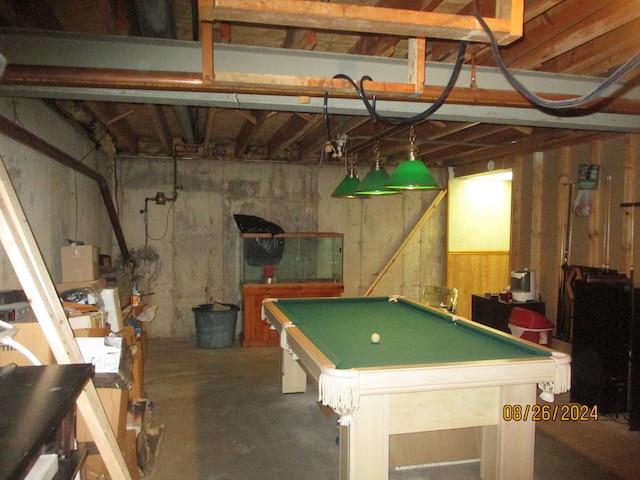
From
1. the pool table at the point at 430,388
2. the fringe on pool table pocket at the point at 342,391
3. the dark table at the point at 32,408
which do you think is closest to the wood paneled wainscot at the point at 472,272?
the pool table at the point at 430,388

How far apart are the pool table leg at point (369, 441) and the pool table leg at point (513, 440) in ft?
2.13

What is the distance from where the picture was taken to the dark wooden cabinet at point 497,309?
477 centimetres

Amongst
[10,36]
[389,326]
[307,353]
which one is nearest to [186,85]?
[10,36]

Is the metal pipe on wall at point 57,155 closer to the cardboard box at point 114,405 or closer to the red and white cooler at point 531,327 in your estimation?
the cardboard box at point 114,405

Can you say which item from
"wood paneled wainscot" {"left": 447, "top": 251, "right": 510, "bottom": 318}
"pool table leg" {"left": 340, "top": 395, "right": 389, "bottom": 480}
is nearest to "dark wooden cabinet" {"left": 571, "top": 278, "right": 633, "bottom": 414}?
"pool table leg" {"left": 340, "top": 395, "right": 389, "bottom": 480}

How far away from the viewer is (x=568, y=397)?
13.3ft

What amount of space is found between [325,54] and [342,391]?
172 centimetres

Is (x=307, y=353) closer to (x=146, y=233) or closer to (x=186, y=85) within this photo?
(x=186, y=85)

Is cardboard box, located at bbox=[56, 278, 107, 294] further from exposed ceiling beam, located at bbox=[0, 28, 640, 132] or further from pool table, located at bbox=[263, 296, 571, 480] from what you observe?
pool table, located at bbox=[263, 296, 571, 480]

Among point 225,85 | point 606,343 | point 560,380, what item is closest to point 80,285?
point 225,85

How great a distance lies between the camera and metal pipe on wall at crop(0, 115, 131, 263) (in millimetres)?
2539

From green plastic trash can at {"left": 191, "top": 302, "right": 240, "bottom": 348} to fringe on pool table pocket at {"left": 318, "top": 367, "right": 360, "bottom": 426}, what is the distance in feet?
12.5

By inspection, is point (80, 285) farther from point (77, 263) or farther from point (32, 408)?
point (32, 408)

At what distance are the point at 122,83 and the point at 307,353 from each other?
1653 millimetres
